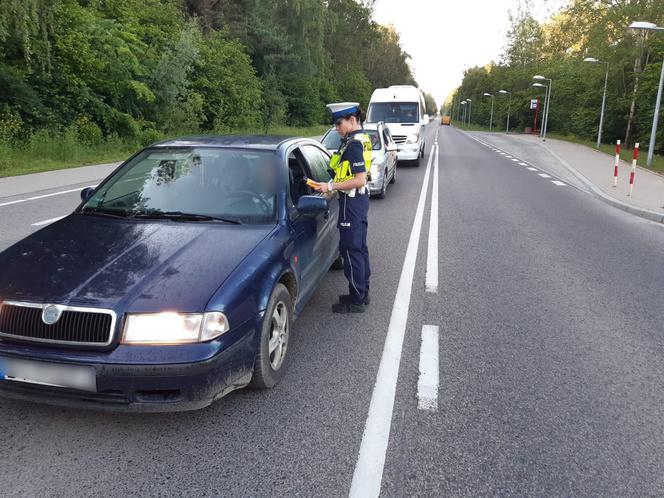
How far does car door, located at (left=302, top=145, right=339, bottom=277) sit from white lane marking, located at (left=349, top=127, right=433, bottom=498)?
31.4 inches

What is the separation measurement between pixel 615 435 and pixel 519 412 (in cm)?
53

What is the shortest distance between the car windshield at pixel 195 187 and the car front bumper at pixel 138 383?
1.28m

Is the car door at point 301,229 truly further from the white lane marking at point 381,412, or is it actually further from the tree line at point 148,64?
the tree line at point 148,64

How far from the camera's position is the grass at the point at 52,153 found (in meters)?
14.8

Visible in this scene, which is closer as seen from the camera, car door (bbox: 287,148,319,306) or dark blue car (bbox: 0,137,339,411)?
dark blue car (bbox: 0,137,339,411)

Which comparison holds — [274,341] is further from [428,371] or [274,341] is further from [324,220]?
[324,220]

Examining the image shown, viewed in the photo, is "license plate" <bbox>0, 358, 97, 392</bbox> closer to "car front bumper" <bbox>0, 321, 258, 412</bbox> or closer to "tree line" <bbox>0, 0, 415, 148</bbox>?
"car front bumper" <bbox>0, 321, 258, 412</bbox>

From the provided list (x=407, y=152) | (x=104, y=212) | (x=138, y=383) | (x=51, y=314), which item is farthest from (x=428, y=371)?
(x=407, y=152)

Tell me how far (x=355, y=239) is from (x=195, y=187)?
4.80ft

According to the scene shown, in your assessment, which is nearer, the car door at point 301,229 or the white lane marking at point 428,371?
the white lane marking at point 428,371

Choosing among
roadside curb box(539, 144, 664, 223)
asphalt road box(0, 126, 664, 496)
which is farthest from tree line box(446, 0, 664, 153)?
asphalt road box(0, 126, 664, 496)

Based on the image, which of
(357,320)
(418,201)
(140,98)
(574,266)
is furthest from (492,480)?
(140,98)

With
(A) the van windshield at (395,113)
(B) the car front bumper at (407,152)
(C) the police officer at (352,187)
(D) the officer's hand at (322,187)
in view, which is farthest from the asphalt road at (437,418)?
(A) the van windshield at (395,113)

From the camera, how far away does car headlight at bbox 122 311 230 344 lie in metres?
2.78
